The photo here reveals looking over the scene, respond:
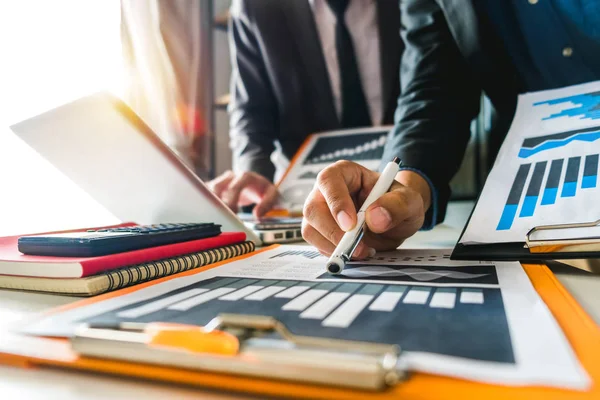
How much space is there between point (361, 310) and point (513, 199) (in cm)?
32

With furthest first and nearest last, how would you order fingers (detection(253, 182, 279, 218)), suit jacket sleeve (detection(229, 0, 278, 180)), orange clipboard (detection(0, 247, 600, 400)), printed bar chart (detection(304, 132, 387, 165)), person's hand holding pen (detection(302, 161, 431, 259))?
1. suit jacket sleeve (detection(229, 0, 278, 180))
2. printed bar chart (detection(304, 132, 387, 165))
3. fingers (detection(253, 182, 279, 218))
4. person's hand holding pen (detection(302, 161, 431, 259))
5. orange clipboard (detection(0, 247, 600, 400))

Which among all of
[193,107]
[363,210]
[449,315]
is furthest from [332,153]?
[193,107]

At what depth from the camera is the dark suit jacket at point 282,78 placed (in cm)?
127

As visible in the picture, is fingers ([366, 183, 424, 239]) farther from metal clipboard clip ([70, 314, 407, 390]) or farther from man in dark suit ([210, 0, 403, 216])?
man in dark suit ([210, 0, 403, 216])

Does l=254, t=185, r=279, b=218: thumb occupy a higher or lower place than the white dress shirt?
lower

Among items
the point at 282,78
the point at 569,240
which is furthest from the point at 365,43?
the point at 569,240

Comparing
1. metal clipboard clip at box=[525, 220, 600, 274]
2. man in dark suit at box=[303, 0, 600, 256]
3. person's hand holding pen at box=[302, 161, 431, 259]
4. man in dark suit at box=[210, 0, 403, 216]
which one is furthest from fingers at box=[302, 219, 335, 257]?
man in dark suit at box=[210, 0, 403, 216]

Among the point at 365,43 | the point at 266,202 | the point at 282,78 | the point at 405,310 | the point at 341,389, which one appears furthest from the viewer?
the point at 282,78

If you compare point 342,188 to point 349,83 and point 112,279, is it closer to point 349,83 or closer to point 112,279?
point 112,279

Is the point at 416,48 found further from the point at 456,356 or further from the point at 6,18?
the point at 6,18

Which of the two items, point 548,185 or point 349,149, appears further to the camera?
point 349,149

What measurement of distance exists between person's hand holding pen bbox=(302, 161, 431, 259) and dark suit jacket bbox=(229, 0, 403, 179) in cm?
76

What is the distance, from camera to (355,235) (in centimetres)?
46

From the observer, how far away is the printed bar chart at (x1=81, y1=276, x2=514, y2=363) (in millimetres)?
239
